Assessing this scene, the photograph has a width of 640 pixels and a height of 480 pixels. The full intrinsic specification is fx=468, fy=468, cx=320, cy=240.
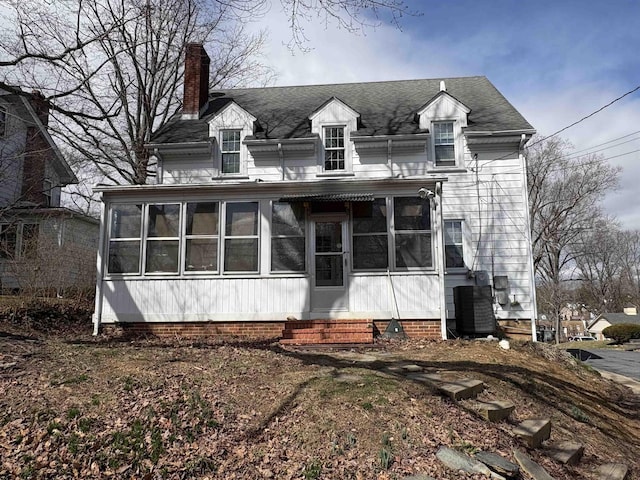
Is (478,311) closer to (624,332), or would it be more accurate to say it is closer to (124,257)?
(124,257)

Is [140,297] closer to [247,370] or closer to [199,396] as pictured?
[247,370]

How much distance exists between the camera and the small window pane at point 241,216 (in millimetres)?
9945

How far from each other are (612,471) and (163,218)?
868cm

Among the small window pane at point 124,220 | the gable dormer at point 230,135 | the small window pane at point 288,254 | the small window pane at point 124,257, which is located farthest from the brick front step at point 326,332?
the gable dormer at point 230,135

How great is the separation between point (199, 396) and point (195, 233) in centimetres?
547

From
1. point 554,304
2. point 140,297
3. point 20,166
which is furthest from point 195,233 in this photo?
point 554,304

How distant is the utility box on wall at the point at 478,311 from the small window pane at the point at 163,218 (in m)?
6.37

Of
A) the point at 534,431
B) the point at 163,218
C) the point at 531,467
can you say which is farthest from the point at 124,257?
the point at 531,467

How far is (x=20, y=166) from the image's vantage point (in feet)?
60.0

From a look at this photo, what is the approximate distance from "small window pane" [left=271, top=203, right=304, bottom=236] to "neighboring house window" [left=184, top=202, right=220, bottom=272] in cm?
124

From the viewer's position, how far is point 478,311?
32.1ft

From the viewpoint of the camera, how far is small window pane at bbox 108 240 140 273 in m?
9.84

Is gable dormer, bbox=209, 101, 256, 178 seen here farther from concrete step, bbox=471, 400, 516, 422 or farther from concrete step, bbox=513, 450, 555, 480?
concrete step, bbox=513, 450, 555, 480

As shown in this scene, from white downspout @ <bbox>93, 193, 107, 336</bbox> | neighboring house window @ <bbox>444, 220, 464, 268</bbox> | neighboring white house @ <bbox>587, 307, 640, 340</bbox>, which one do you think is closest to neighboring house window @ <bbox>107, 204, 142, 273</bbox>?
white downspout @ <bbox>93, 193, 107, 336</bbox>
